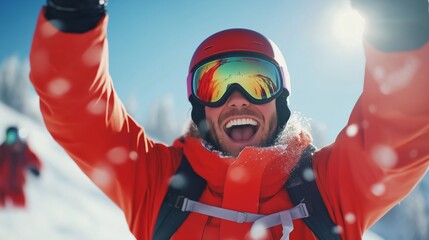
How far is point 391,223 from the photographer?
50.0 metres

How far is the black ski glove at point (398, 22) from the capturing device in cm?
178

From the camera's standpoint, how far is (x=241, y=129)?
316 centimetres

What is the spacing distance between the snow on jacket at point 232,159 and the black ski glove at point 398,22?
37mm

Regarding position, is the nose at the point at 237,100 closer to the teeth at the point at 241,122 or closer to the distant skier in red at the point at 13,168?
the teeth at the point at 241,122

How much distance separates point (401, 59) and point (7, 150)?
11531 millimetres

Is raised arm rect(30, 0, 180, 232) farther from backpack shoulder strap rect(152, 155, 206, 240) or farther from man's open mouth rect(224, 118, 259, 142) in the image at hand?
man's open mouth rect(224, 118, 259, 142)

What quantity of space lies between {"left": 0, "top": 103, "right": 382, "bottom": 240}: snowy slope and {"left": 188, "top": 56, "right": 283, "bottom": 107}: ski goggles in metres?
8.54

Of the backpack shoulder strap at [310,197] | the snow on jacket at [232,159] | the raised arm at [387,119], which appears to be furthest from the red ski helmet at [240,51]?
the raised arm at [387,119]

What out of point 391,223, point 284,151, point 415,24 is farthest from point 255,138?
point 391,223

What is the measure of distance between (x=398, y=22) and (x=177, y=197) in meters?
1.43

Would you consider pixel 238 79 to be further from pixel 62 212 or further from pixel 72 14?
pixel 62 212

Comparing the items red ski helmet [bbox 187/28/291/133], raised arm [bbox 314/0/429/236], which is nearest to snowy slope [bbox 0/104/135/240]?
red ski helmet [bbox 187/28/291/133]

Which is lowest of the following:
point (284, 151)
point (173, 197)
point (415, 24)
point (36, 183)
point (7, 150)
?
point (36, 183)

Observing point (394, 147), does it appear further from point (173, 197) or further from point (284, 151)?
point (173, 197)
